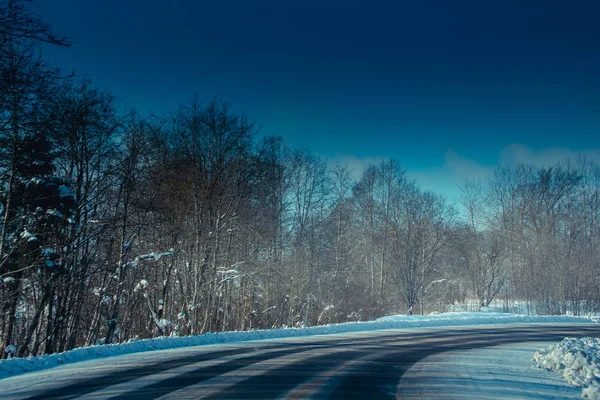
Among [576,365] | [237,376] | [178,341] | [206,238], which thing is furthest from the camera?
[206,238]

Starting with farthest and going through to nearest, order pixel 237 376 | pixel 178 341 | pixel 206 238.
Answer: pixel 206 238 < pixel 178 341 < pixel 237 376

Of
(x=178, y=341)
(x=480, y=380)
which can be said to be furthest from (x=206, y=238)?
(x=480, y=380)

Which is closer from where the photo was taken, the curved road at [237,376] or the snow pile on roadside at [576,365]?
the curved road at [237,376]

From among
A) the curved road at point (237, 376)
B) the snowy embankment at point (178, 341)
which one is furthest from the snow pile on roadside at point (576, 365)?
the snowy embankment at point (178, 341)

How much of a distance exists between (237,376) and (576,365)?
7377mm

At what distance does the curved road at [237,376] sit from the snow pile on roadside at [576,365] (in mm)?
2850

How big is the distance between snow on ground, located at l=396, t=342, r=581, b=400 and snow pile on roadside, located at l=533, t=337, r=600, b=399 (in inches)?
7.9

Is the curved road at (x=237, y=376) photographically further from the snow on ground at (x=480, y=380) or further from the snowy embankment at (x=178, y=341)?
A: the snowy embankment at (x=178, y=341)

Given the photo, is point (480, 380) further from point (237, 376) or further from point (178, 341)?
point (178, 341)

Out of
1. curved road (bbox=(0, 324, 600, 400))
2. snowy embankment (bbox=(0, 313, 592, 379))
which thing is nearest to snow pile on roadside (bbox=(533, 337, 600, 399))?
curved road (bbox=(0, 324, 600, 400))

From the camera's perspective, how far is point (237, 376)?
7.24 m

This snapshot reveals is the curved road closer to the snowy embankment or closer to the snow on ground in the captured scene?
the snow on ground

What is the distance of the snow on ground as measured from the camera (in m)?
6.33

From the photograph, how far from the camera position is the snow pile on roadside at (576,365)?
22.9 ft
